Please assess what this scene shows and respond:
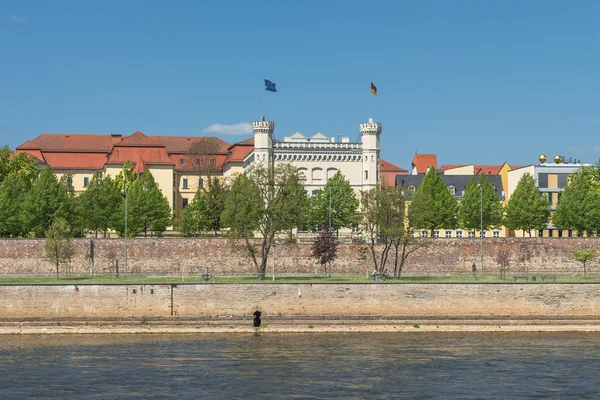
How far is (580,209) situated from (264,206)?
3289 centimetres

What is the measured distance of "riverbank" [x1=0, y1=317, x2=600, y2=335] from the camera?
5119cm

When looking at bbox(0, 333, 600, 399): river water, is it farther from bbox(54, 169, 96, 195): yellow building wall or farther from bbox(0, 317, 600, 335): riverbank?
bbox(54, 169, 96, 195): yellow building wall

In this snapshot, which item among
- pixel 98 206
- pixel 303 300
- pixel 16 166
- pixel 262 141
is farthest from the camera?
pixel 262 141

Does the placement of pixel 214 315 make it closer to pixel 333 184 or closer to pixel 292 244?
pixel 292 244

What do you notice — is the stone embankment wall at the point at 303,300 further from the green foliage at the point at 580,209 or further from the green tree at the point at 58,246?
the green foliage at the point at 580,209

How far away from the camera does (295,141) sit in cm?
9738

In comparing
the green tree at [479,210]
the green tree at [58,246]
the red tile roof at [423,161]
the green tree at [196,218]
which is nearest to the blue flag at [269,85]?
the green tree at [196,218]

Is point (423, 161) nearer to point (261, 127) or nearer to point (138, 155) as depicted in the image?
point (138, 155)

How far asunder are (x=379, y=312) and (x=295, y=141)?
4655 centimetres

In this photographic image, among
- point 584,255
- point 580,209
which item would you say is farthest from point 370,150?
point 584,255

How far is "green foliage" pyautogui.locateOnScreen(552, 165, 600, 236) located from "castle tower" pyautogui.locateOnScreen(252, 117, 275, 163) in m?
29.9

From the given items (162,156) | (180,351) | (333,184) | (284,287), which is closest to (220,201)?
(333,184)

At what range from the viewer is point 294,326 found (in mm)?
51812

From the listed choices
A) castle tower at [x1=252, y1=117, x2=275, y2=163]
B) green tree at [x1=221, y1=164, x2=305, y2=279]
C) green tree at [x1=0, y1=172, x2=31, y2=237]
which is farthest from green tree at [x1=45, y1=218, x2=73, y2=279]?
castle tower at [x1=252, y1=117, x2=275, y2=163]
